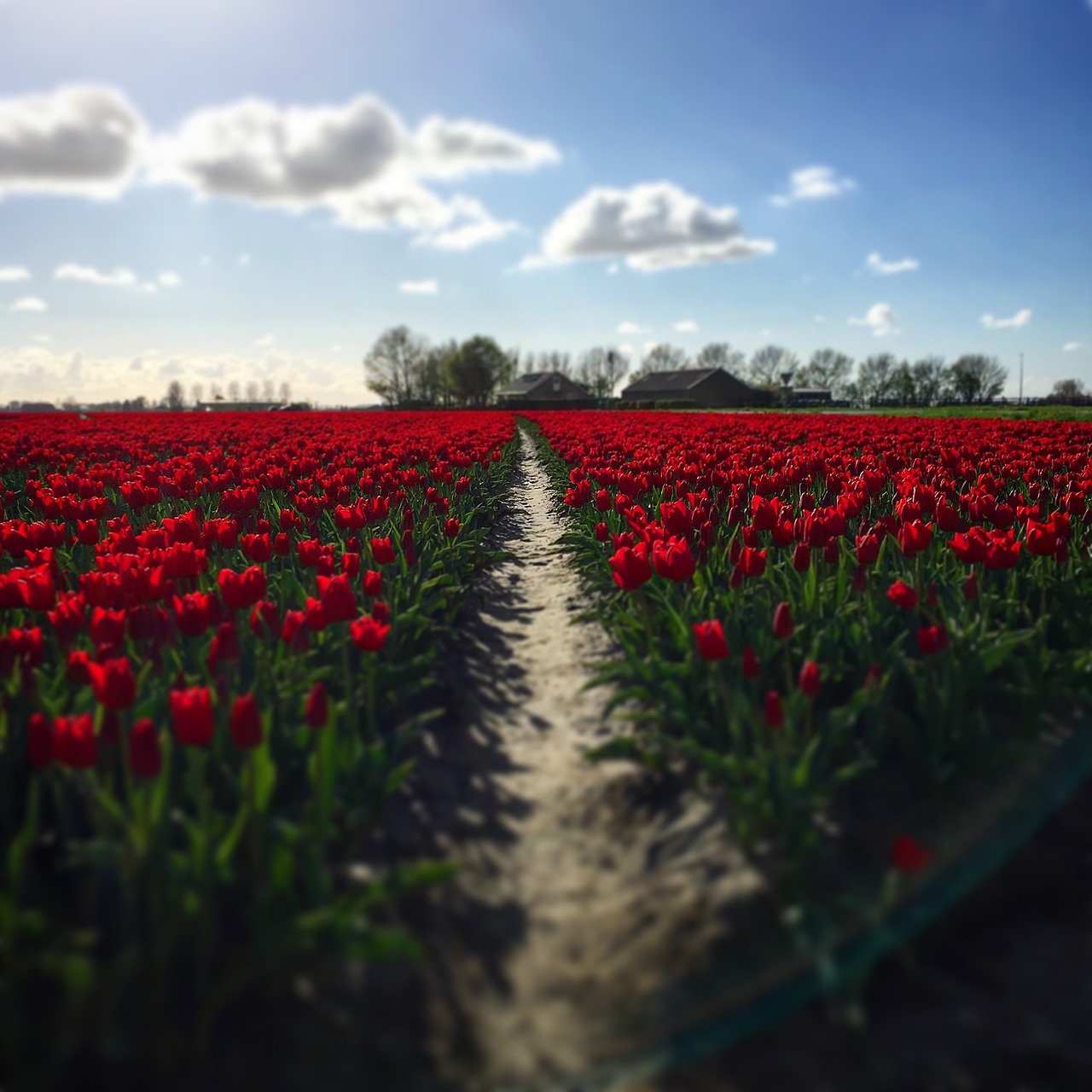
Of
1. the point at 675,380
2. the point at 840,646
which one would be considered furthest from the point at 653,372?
the point at 840,646

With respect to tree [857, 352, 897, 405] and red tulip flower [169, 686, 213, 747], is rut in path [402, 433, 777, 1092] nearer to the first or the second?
red tulip flower [169, 686, 213, 747]

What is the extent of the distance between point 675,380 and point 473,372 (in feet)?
85.4

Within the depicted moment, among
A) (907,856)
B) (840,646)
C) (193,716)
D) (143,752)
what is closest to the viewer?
(907,856)

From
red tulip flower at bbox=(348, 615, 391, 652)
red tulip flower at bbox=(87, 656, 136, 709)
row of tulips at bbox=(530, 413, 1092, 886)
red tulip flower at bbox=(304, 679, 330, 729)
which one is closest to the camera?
red tulip flower at bbox=(87, 656, 136, 709)

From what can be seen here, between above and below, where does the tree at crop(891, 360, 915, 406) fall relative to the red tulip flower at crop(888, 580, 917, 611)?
above

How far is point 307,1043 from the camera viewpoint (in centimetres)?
235

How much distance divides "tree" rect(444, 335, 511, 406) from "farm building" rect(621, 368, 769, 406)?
1869 centimetres

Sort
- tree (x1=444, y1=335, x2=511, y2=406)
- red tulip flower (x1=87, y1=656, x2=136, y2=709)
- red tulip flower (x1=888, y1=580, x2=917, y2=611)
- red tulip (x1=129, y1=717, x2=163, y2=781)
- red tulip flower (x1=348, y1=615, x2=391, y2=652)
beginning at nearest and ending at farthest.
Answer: red tulip (x1=129, y1=717, x2=163, y2=781) < red tulip flower (x1=87, y1=656, x2=136, y2=709) < red tulip flower (x1=348, y1=615, x2=391, y2=652) < red tulip flower (x1=888, y1=580, x2=917, y2=611) < tree (x1=444, y1=335, x2=511, y2=406)

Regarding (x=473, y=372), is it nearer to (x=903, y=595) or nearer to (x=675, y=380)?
(x=675, y=380)

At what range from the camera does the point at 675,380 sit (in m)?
99.4

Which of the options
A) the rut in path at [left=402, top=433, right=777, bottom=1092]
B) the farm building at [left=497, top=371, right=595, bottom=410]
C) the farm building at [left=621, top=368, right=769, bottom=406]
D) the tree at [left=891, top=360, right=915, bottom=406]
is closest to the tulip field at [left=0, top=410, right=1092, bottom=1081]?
the rut in path at [left=402, top=433, right=777, bottom=1092]

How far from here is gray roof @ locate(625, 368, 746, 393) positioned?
95438 millimetres

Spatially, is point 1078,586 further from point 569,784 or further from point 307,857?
point 307,857

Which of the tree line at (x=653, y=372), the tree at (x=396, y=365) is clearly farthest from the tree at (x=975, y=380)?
the tree at (x=396, y=365)
